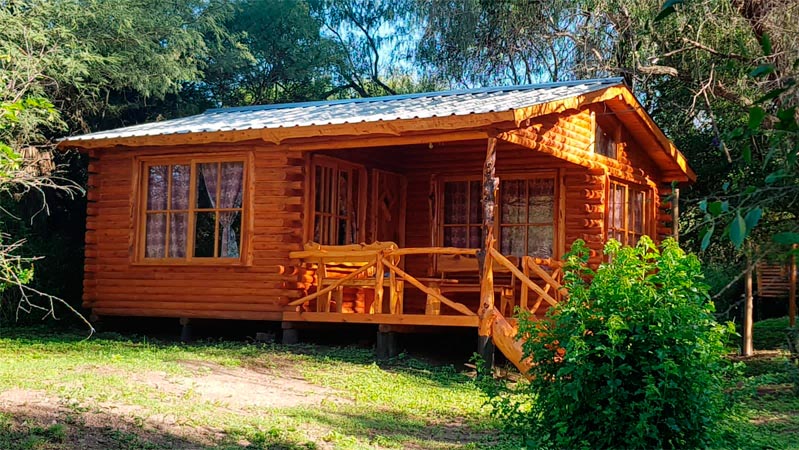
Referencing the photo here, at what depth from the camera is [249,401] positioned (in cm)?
947

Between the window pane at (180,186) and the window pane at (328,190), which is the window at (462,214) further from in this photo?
the window pane at (180,186)

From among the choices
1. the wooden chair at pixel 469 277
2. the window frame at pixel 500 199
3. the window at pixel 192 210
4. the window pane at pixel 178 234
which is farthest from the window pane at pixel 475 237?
→ the window pane at pixel 178 234

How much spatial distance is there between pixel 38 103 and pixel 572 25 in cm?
1581

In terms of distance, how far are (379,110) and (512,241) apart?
129 inches

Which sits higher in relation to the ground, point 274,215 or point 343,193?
point 343,193

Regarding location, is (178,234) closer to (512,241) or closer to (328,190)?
(328,190)

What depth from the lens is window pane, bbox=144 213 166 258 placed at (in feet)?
48.7

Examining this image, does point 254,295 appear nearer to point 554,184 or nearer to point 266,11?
point 554,184

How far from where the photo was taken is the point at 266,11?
2677 cm

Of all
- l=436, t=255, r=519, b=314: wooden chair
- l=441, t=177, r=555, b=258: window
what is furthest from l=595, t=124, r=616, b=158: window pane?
l=436, t=255, r=519, b=314: wooden chair

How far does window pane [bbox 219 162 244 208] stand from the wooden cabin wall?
0.28m

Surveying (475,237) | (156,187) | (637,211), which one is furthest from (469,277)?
(156,187)

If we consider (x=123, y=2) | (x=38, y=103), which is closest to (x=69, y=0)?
(x=123, y=2)

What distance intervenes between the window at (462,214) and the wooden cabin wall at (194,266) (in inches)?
134
